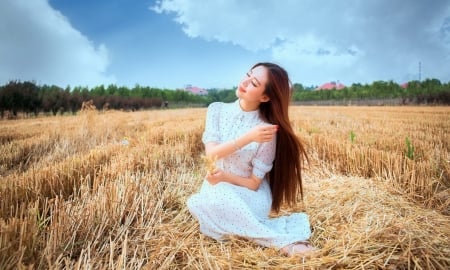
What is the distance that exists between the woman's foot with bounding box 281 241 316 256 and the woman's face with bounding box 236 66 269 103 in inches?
39.4

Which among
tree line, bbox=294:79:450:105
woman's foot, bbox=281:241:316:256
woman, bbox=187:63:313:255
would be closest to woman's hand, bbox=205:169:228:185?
woman, bbox=187:63:313:255

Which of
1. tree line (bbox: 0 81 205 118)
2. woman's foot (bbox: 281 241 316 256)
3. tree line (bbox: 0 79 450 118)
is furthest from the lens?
tree line (bbox: 0 79 450 118)

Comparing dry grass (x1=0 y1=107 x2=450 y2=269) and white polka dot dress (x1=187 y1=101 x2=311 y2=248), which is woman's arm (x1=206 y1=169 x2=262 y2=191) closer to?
white polka dot dress (x1=187 y1=101 x2=311 y2=248)

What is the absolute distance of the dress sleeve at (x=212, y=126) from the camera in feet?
A: 8.40

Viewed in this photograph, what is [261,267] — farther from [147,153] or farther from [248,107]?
[147,153]

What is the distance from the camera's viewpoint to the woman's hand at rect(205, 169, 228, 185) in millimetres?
2279

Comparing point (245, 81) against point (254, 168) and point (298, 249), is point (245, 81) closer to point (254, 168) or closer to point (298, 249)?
point (254, 168)

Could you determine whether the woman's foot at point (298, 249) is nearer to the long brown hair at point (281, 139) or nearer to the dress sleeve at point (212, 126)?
the long brown hair at point (281, 139)

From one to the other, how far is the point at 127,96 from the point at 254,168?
42408 mm

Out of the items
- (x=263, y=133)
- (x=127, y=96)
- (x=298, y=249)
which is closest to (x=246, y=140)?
(x=263, y=133)

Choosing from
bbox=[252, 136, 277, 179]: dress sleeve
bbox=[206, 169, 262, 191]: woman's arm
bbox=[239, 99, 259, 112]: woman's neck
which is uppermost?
bbox=[239, 99, 259, 112]: woman's neck

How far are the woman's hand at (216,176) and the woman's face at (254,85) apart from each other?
56cm

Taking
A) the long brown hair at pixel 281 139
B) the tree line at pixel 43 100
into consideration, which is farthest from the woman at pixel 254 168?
the tree line at pixel 43 100

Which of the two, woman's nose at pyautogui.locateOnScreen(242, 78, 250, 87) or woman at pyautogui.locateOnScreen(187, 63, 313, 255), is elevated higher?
woman's nose at pyautogui.locateOnScreen(242, 78, 250, 87)
